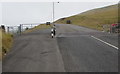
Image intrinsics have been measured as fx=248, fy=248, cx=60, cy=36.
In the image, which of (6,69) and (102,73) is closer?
(102,73)

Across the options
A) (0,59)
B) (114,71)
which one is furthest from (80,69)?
(0,59)

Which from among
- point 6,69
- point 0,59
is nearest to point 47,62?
point 6,69

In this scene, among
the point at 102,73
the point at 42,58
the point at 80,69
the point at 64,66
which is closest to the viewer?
the point at 102,73

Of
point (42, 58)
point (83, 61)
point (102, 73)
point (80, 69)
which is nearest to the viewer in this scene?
point (102, 73)

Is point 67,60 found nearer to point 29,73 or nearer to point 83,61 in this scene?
point 83,61

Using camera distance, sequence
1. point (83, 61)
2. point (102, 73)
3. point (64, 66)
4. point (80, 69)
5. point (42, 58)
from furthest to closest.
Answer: point (42, 58)
point (83, 61)
point (64, 66)
point (80, 69)
point (102, 73)

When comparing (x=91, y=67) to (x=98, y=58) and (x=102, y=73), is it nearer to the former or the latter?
(x=102, y=73)

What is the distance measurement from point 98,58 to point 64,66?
91.4 inches

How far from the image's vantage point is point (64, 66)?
1045 centimetres

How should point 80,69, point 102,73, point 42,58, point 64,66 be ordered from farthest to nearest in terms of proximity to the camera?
point 42,58 < point 64,66 < point 80,69 < point 102,73

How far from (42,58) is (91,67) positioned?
3.30 meters

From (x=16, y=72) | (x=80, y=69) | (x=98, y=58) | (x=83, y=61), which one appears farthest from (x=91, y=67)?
(x=16, y=72)

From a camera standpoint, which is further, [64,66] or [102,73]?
[64,66]

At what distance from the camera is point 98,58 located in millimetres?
12039
